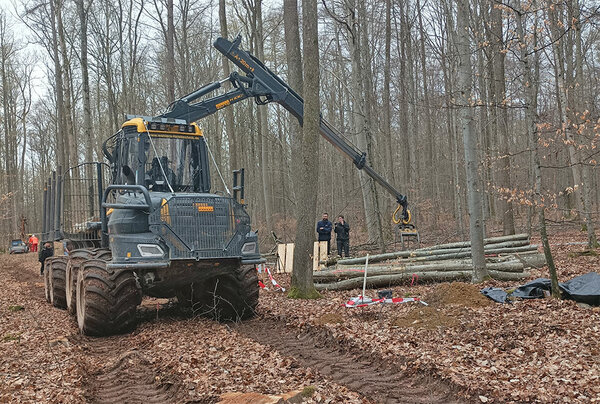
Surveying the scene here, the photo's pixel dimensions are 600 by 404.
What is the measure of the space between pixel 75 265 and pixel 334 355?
5.58m

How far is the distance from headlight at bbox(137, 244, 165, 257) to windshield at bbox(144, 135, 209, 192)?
133cm

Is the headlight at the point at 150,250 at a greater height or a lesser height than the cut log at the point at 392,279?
greater

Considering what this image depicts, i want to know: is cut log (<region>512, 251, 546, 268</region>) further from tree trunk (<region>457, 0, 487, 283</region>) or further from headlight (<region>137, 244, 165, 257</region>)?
headlight (<region>137, 244, 165, 257</region>)

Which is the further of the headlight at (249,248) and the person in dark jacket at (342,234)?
the person in dark jacket at (342,234)

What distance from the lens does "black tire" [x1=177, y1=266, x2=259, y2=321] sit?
9383 mm

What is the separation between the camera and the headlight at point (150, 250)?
319 inches

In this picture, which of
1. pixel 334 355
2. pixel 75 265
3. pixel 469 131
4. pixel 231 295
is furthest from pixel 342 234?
pixel 334 355

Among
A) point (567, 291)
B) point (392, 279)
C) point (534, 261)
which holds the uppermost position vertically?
point (534, 261)

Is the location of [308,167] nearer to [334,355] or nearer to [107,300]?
[107,300]

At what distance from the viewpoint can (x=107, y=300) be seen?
26.8 ft

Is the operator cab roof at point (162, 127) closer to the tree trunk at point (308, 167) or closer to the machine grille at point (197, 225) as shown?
the machine grille at point (197, 225)

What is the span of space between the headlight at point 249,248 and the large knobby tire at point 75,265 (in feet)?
7.77

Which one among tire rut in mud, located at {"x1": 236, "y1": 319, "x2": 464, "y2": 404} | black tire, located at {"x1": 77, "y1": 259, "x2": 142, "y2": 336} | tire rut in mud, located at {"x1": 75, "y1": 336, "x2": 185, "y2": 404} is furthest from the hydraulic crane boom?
tire rut in mud, located at {"x1": 75, "y1": 336, "x2": 185, "y2": 404}

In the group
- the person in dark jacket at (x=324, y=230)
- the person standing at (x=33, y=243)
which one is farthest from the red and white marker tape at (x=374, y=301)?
the person standing at (x=33, y=243)
